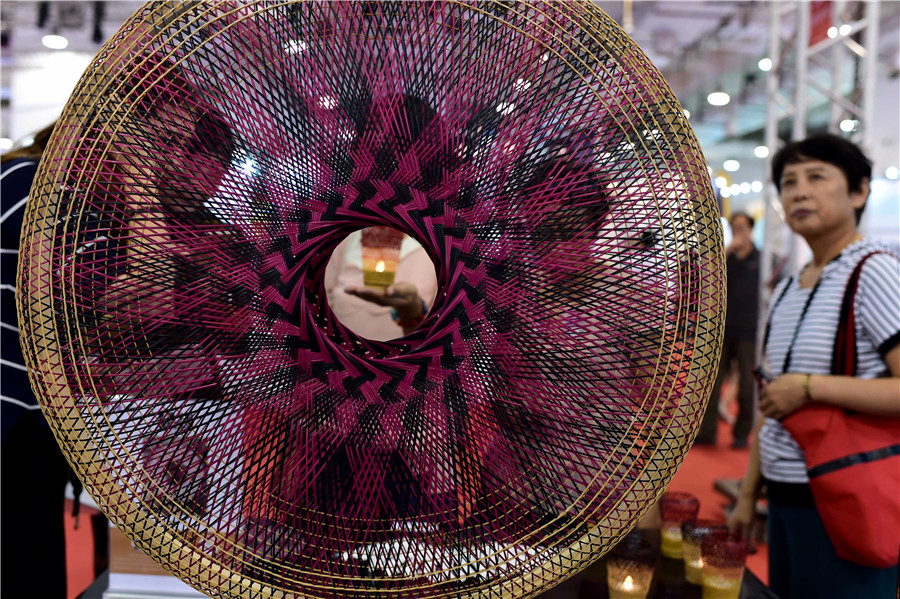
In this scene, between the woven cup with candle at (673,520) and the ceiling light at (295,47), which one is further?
the woven cup with candle at (673,520)

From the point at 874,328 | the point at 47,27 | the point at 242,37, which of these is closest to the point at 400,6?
the point at 242,37

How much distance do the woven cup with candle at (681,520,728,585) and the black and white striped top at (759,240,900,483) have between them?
0.25 metres

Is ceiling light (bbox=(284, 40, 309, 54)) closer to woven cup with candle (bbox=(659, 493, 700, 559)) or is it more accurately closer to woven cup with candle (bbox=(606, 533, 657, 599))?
woven cup with candle (bbox=(606, 533, 657, 599))

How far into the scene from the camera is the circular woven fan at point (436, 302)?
0.45m

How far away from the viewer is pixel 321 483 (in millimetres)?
477

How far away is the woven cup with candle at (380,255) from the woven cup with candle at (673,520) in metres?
0.60

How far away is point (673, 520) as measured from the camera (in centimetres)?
98

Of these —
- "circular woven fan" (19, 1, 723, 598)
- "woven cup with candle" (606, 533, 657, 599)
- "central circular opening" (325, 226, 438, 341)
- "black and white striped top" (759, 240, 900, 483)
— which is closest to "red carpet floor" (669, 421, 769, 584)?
"black and white striped top" (759, 240, 900, 483)

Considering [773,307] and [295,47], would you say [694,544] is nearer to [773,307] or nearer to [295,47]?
[773,307]

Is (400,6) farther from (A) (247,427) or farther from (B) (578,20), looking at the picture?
(A) (247,427)

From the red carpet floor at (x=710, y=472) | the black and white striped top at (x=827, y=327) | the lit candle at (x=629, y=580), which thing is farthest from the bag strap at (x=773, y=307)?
the red carpet floor at (x=710, y=472)

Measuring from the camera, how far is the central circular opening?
0.71 meters

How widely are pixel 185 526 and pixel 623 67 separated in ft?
1.59

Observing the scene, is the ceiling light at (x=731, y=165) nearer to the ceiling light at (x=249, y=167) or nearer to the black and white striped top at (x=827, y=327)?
the black and white striped top at (x=827, y=327)
